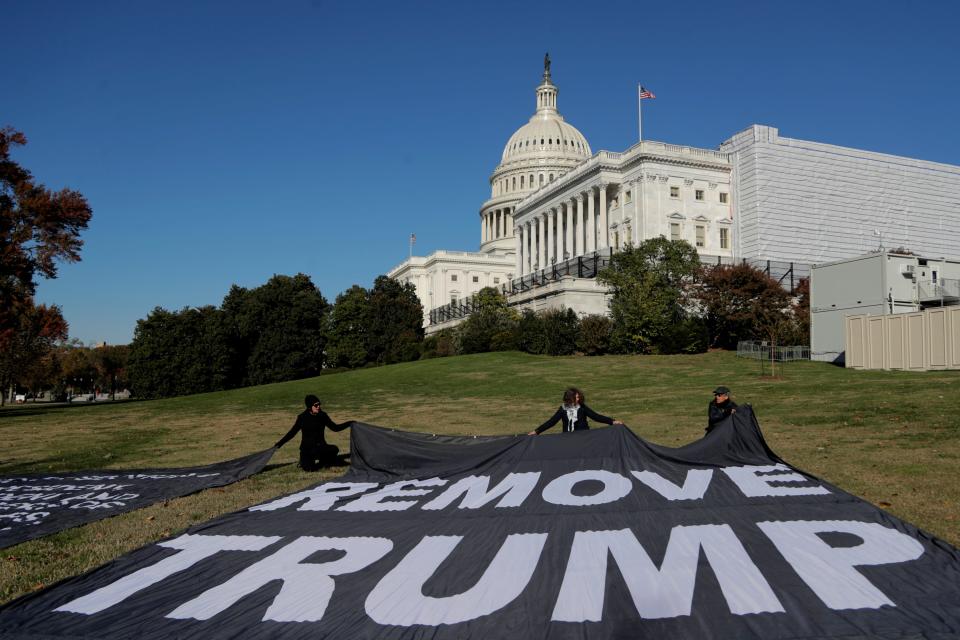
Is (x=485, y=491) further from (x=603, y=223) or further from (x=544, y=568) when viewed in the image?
(x=603, y=223)

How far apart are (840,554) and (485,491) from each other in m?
5.31

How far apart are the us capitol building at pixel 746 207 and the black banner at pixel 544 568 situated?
56.4 metres

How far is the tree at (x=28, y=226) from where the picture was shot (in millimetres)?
37719

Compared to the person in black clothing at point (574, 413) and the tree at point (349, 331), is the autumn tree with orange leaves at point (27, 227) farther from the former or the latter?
the tree at point (349, 331)

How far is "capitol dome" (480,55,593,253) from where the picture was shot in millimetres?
137750

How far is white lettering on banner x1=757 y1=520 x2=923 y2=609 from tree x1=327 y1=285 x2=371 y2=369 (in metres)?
76.7

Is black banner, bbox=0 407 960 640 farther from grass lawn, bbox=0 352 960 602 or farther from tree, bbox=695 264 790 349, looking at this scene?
tree, bbox=695 264 790 349

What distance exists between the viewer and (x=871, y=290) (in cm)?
4347

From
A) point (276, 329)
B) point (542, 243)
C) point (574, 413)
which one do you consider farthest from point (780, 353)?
point (542, 243)

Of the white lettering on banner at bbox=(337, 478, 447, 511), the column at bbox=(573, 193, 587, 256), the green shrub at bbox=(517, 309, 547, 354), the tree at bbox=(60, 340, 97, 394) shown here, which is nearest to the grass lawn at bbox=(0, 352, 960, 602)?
the white lettering on banner at bbox=(337, 478, 447, 511)

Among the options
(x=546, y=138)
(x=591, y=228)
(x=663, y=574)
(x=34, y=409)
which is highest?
(x=546, y=138)

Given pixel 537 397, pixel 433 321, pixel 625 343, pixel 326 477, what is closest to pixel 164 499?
pixel 326 477

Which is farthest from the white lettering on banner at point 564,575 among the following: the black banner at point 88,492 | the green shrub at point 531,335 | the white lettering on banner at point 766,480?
the green shrub at point 531,335

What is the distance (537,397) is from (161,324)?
5358 cm
